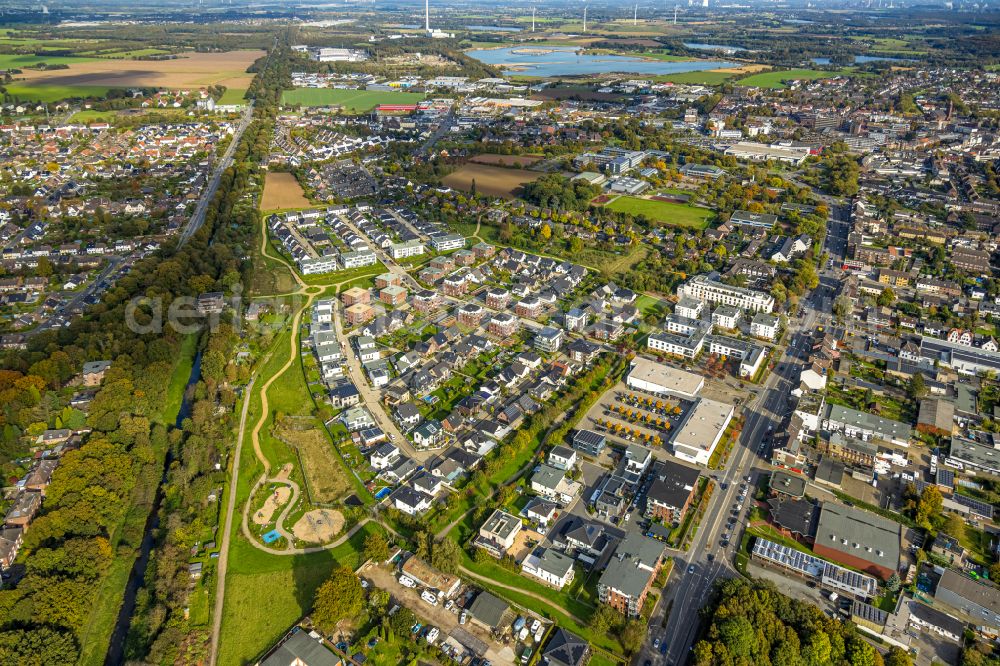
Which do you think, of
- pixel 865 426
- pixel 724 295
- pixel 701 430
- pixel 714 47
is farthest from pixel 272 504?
pixel 714 47

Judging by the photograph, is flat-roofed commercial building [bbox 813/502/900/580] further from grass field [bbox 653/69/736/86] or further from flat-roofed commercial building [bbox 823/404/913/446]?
grass field [bbox 653/69/736/86]

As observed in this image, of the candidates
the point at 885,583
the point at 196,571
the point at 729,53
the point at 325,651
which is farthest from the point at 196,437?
the point at 729,53

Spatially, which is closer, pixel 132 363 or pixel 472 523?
pixel 472 523

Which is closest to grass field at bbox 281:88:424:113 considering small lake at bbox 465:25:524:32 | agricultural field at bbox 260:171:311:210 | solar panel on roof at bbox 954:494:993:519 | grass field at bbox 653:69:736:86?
agricultural field at bbox 260:171:311:210

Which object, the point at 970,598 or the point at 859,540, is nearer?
the point at 970,598

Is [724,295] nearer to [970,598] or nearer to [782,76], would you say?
[970,598]

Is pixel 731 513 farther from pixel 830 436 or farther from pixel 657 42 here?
pixel 657 42
